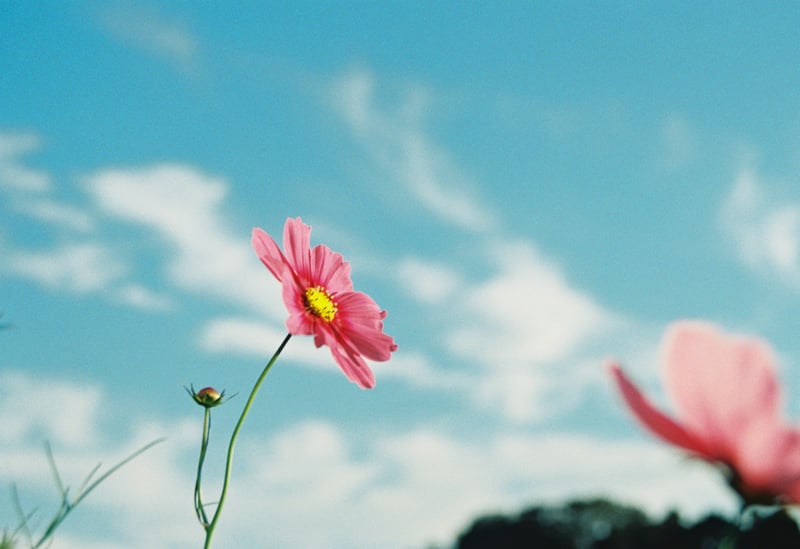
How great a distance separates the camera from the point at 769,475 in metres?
0.82

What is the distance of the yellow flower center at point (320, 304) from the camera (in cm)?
211

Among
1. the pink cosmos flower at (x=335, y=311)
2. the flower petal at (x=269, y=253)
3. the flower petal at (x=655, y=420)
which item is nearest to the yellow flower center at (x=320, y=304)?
the pink cosmos flower at (x=335, y=311)

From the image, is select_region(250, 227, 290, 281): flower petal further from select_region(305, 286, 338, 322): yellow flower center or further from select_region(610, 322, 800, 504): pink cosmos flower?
select_region(610, 322, 800, 504): pink cosmos flower

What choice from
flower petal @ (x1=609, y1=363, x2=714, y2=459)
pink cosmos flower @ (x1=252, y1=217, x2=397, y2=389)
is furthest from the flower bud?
flower petal @ (x1=609, y1=363, x2=714, y2=459)

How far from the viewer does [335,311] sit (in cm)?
214

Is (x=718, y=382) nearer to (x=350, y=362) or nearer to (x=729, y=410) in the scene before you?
(x=729, y=410)

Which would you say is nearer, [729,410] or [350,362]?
[729,410]

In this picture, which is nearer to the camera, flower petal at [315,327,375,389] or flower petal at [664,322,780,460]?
flower petal at [664,322,780,460]

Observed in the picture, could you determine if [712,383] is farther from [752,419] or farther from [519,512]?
[519,512]

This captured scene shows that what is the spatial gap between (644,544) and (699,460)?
2107mm

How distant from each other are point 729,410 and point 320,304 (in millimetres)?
1387

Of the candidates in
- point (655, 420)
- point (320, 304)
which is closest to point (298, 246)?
point (320, 304)

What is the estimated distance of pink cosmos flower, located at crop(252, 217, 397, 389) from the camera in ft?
6.70

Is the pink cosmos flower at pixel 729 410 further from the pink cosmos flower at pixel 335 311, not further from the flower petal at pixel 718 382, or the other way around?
the pink cosmos flower at pixel 335 311
